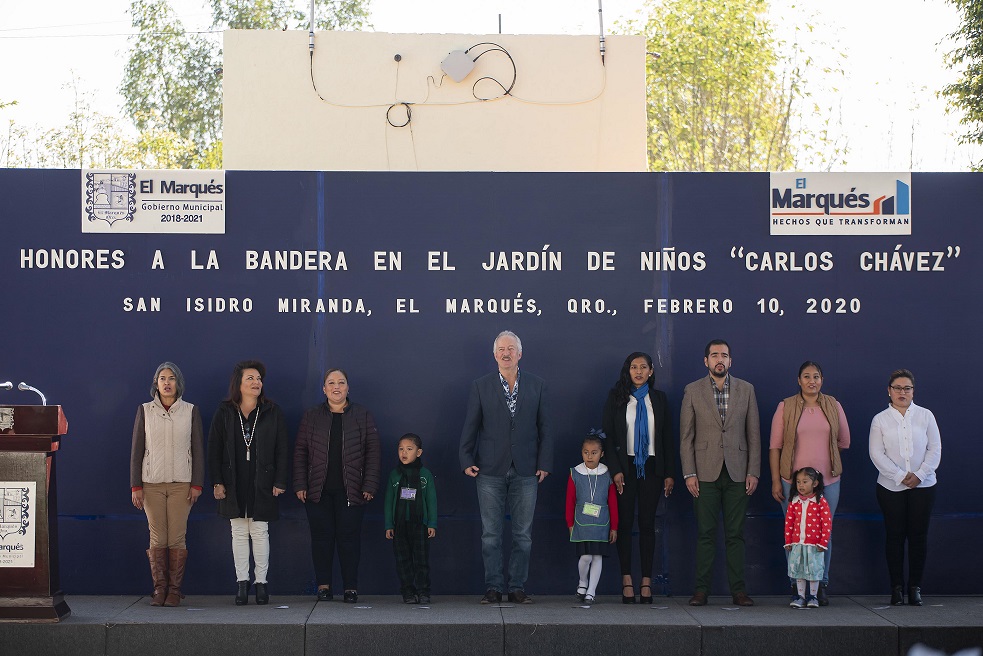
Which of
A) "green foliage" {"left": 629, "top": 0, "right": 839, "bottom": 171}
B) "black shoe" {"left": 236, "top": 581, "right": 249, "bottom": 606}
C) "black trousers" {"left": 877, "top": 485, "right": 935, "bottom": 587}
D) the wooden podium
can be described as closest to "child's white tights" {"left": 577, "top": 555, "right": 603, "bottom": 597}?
"black trousers" {"left": 877, "top": 485, "right": 935, "bottom": 587}

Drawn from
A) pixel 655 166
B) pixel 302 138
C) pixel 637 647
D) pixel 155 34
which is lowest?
pixel 637 647

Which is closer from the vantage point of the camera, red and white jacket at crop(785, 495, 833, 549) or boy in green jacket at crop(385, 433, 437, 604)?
red and white jacket at crop(785, 495, 833, 549)

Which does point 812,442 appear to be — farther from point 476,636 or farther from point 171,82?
point 171,82

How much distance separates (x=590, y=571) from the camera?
7.93 metres

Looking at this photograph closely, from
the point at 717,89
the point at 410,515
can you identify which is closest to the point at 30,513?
the point at 410,515

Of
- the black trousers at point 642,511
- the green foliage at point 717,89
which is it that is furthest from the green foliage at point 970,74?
the black trousers at point 642,511

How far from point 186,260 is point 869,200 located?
5123 millimetres

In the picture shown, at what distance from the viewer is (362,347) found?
850 cm

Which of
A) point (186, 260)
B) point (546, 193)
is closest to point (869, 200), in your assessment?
point (546, 193)

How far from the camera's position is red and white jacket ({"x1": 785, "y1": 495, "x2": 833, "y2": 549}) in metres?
7.73

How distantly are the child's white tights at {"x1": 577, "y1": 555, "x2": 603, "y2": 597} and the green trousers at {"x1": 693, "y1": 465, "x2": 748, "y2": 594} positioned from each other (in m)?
0.70

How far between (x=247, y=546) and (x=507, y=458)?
190cm

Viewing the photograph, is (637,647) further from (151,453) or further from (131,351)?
(131,351)

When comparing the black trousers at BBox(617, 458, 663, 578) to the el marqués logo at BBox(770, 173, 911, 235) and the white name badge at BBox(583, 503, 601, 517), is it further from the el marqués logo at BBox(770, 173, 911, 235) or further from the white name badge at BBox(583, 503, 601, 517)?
the el marqués logo at BBox(770, 173, 911, 235)
